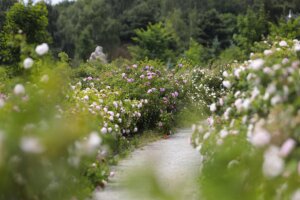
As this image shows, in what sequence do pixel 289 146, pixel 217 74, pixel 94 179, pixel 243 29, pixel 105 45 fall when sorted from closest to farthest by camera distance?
1. pixel 289 146
2. pixel 94 179
3. pixel 217 74
4. pixel 243 29
5. pixel 105 45

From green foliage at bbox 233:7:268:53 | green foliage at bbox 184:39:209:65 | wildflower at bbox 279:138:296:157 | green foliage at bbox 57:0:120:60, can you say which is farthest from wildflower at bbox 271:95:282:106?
green foliage at bbox 57:0:120:60

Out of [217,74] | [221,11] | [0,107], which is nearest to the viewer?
[0,107]

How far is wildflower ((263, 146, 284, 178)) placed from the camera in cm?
264

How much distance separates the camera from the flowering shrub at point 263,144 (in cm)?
263

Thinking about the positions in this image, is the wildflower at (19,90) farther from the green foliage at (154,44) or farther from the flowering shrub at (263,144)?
the green foliage at (154,44)

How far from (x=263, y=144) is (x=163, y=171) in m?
4.25

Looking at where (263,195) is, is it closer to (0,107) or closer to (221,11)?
(0,107)

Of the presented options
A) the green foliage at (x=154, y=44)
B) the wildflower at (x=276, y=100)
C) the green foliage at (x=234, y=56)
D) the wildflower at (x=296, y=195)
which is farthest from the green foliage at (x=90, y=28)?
the wildflower at (x=296, y=195)

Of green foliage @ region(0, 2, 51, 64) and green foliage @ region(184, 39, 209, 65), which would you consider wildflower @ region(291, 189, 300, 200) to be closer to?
green foliage @ region(0, 2, 51, 64)

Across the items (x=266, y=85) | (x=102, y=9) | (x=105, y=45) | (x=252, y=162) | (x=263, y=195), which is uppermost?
(x=102, y=9)

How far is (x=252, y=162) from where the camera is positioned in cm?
302

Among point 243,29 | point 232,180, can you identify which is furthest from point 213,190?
point 243,29

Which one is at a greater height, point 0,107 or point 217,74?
point 217,74

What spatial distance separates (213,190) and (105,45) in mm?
53210
